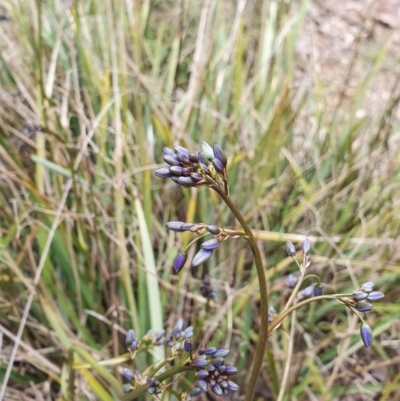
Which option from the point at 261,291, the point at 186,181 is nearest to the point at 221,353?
the point at 261,291

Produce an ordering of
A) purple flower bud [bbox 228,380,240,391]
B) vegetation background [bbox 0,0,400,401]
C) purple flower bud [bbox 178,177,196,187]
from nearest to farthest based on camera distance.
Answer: purple flower bud [bbox 178,177,196,187], purple flower bud [bbox 228,380,240,391], vegetation background [bbox 0,0,400,401]

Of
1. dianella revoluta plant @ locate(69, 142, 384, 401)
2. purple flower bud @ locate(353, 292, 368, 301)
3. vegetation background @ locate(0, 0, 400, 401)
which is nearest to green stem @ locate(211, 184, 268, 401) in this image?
dianella revoluta plant @ locate(69, 142, 384, 401)

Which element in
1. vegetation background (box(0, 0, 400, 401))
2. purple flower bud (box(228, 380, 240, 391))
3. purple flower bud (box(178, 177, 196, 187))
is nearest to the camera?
purple flower bud (box(178, 177, 196, 187))

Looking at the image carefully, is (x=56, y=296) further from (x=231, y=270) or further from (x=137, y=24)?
(x=137, y=24)

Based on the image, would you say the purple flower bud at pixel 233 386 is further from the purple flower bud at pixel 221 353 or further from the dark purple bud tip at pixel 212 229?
the dark purple bud tip at pixel 212 229

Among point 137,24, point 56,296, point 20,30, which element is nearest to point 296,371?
point 56,296

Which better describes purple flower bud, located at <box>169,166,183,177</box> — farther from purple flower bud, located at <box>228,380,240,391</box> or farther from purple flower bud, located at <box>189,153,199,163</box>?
purple flower bud, located at <box>228,380,240,391</box>
